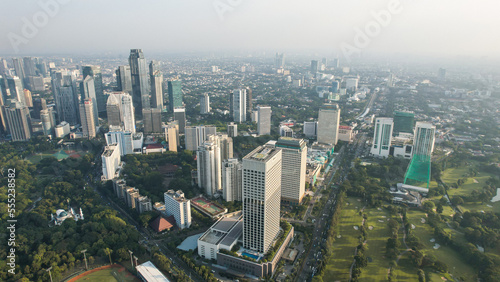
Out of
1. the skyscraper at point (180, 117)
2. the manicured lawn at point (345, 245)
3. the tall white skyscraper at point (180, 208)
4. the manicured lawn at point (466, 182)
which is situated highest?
the skyscraper at point (180, 117)

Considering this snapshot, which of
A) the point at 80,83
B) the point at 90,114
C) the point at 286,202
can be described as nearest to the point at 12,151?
the point at 90,114

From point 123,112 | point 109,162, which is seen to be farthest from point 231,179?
point 123,112

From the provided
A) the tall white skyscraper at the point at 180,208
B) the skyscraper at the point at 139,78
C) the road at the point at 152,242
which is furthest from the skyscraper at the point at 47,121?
the tall white skyscraper at the point at 180,208

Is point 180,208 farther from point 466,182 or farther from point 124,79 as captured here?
point 124,79

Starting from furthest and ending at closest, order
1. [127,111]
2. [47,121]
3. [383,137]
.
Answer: [47,121] → [127,111] → [383,137]

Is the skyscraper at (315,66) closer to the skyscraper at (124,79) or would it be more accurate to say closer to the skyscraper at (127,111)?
the skyscraper at (124,79)

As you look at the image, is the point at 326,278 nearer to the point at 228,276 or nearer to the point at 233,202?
the point at 228,276
